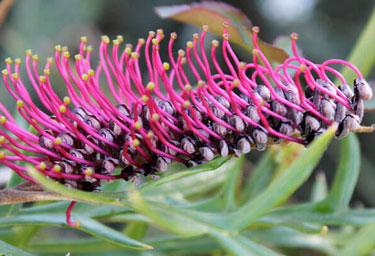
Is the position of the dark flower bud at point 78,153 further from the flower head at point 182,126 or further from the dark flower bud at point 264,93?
the dark flower bud at point 264,93

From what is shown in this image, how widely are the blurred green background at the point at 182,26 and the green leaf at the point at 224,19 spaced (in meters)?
0.68

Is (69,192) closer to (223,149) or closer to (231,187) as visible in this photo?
(223,149)

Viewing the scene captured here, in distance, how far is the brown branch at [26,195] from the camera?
45 centimetres

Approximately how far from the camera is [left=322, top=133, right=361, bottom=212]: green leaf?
632mm

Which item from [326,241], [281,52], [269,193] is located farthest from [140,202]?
[326,241]

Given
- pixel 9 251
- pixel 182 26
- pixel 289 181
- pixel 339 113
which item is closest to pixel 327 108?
pixel 339 113

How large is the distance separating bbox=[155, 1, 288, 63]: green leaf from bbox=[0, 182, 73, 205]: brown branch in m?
0.27

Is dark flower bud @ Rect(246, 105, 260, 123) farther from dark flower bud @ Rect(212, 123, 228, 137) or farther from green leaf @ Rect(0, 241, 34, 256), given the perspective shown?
green leaf @ Rect(0, 241, 34, 256)

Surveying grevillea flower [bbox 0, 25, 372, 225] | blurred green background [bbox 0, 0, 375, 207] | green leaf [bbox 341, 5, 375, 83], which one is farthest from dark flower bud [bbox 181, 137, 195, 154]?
blurred green background [bbox 0, 0, 375, 207]

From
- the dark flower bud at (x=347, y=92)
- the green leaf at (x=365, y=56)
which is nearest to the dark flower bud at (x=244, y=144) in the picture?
the dark flower bud at (x=347, y=92)

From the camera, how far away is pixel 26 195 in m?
0.47

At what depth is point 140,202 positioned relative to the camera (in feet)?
1.09

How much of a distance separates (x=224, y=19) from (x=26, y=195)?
306 mm

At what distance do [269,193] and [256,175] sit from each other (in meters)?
0.43
